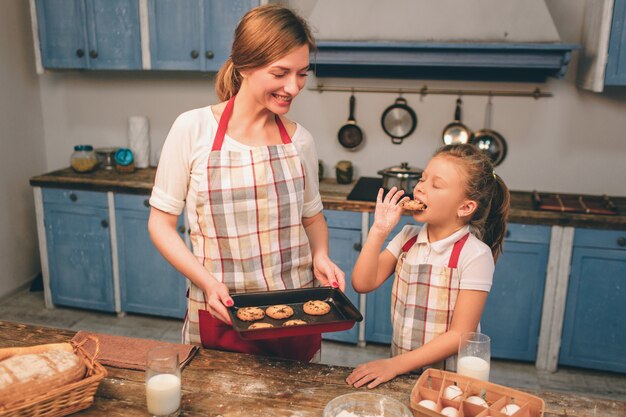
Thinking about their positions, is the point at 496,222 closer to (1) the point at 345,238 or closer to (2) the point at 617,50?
(1) the point at 345,238

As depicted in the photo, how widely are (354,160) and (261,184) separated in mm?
1984

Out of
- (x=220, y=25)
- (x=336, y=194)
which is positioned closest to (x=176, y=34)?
(x=220, y=25)

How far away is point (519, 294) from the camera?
9.70ft

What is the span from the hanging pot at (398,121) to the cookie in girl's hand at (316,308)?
2.05 meters

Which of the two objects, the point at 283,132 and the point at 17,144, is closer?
the point at 283,132

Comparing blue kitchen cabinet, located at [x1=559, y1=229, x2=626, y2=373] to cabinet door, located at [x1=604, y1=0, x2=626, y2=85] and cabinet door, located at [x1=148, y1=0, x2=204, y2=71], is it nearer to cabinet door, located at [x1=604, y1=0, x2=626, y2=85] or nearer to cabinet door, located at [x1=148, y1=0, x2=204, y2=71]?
cabinet door, located at [x1=604, y1=0, x2=626, y2=85]

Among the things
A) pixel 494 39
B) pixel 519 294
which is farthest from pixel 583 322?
pixel 494 39

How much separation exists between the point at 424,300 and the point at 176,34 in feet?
7.85

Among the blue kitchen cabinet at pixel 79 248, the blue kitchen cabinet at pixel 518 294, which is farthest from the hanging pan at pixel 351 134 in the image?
the blue kitchen cabinet at pixel 79 248

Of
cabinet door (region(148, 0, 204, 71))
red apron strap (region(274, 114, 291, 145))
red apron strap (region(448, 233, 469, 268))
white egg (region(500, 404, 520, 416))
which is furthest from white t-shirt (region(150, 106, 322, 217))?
cabinet door (region(148, 0, 204, 71))

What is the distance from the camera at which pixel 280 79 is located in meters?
1.52

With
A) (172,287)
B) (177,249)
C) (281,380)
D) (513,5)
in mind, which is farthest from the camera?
(172,287)

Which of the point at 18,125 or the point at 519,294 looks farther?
the point at 18,125

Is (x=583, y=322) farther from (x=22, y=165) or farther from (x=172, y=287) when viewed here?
(x=22, y=165)
